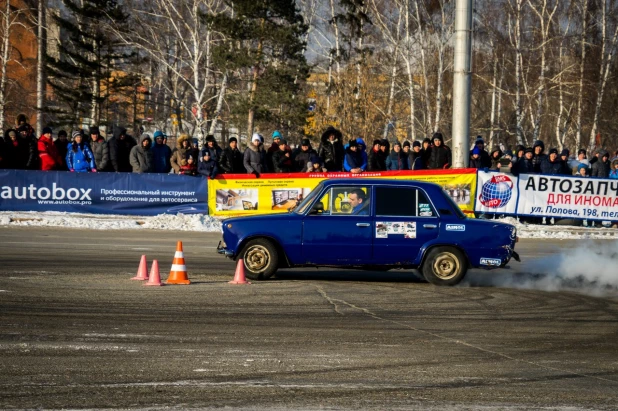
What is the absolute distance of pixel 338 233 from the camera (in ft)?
44.7

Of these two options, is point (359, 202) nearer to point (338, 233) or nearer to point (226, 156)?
point (338, 233)

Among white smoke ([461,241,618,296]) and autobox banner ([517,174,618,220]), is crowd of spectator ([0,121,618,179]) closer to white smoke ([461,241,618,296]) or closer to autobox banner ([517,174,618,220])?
autobox banner ([517,174,618,220])

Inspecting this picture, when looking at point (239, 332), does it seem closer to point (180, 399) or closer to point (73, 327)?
point (73, 327)

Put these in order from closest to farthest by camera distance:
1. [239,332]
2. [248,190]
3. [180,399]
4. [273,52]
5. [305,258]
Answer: [180,399]
[239,332]
[305,258]
[248,190]
[273,52]

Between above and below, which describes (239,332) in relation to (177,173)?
below

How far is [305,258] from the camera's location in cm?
1362

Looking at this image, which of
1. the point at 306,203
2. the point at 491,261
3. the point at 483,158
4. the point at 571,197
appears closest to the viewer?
the point at 491,261

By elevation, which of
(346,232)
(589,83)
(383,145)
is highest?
(589,83)

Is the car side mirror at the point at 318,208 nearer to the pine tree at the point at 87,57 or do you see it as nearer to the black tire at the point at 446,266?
the black tire at the point at 446,266

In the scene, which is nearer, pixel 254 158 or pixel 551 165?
pixel 254 158

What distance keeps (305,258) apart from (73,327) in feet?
14.8

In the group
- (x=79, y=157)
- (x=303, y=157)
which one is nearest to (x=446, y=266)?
(x=303, y=157)

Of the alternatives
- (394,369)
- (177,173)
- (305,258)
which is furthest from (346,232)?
(177,173)

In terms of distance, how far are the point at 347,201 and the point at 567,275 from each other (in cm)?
385
